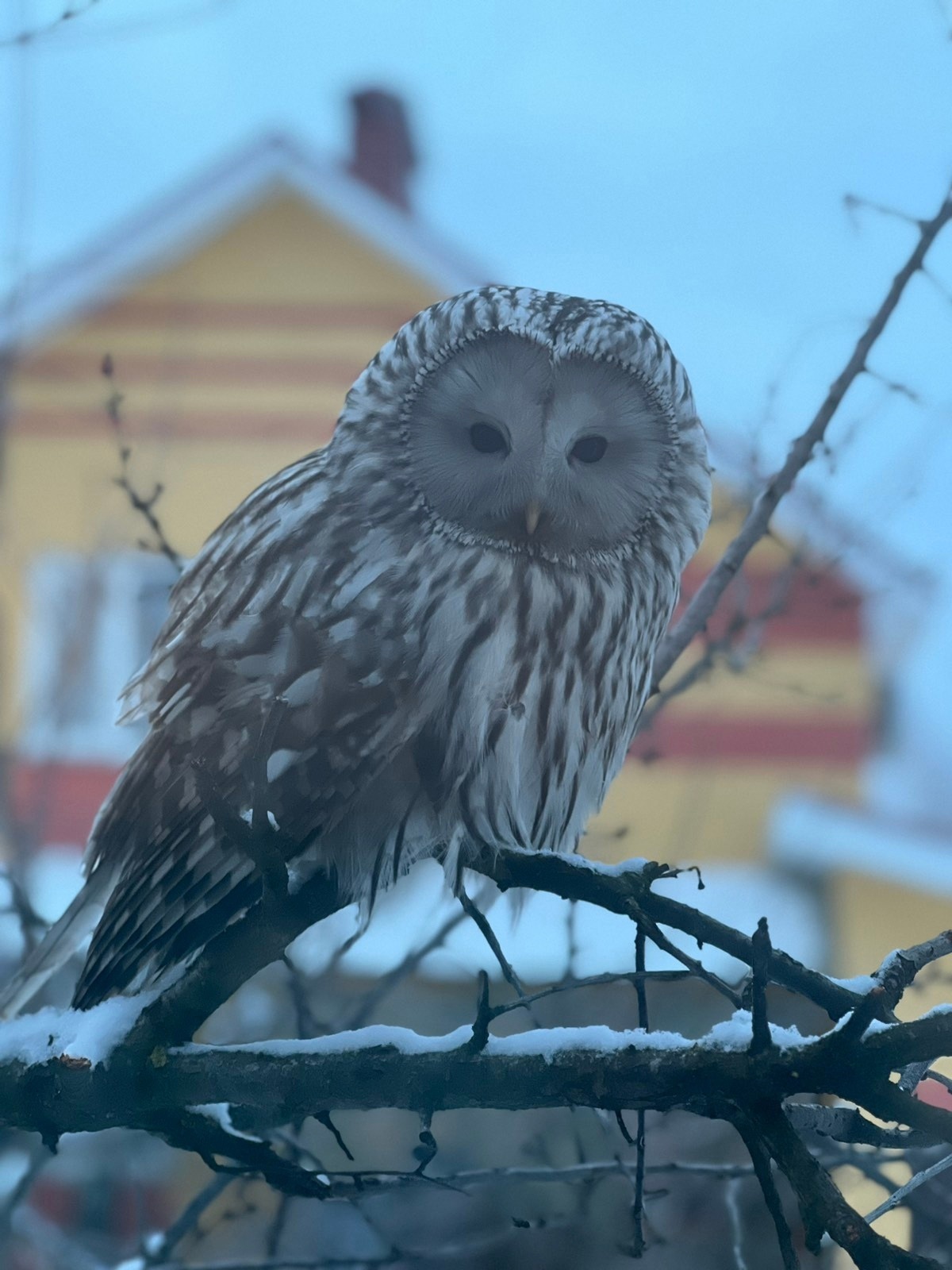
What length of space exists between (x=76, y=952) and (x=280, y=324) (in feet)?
8.46

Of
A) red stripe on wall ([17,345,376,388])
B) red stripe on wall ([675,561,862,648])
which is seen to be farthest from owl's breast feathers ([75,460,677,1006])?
red stripe on wall ([17,345,376,388])

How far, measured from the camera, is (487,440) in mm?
1458

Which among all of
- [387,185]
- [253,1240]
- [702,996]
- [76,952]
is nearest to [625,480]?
[76,952]

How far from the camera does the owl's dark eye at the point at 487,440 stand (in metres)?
1.45

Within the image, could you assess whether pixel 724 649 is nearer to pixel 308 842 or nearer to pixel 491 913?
pixel 491 913

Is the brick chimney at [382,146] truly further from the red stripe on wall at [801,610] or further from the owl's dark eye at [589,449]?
the owl's dark eye at [589,449]

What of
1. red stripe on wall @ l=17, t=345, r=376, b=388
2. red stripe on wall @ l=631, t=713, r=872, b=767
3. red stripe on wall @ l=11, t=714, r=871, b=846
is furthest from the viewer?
red stripe on wall @ l=631, t=713, r=872, b=767

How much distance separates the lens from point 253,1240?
3.49 metres

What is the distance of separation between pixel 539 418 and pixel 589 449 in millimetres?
82

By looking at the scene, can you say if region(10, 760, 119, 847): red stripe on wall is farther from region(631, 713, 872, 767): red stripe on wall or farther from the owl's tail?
the owl's tail

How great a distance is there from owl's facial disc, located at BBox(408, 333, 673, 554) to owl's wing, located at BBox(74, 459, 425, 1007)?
0.42 ft

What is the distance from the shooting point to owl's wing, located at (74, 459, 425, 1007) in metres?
1.28

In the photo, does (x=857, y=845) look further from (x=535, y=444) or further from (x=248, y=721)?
(x=248, y=721)

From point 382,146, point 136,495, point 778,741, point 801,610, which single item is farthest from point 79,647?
point 778,741
